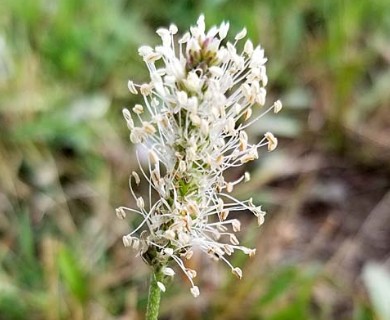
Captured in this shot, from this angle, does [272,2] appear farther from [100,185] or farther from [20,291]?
[20,291]

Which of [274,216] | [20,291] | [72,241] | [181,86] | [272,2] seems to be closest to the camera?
[181,86]

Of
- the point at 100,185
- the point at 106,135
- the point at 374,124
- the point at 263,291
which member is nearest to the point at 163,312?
the point at 263,291

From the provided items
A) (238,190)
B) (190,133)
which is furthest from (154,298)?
(238,190)

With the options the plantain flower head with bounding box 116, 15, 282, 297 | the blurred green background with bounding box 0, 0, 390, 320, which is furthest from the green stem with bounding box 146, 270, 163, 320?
the blurred green background with bounding box 0, 0, 390, 320

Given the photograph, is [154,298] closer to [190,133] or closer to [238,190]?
[190,133]

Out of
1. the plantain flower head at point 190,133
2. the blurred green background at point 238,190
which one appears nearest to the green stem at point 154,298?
the plantain flower head at point 190,133

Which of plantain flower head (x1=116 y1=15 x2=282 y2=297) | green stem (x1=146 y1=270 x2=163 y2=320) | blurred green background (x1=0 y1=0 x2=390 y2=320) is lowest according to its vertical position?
green stem (x1=146 y1=270 x2=163 y2=320)

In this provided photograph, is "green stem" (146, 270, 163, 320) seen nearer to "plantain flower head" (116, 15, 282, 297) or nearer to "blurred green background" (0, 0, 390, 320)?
"plantain flower head" (116, 15, 282, 297)

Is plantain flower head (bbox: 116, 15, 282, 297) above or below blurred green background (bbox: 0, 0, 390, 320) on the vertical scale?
below
